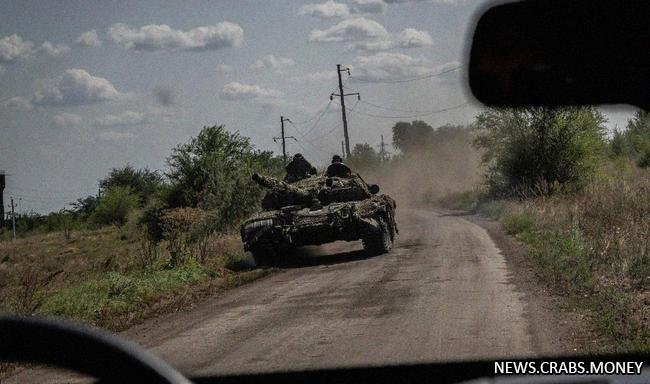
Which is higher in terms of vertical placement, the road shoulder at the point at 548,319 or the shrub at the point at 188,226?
the shrub at the point at 188,226

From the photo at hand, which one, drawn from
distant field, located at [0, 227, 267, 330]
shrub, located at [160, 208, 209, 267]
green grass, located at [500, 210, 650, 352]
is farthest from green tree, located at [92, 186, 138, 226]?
green grass, located at [500, 210, 650, 352]

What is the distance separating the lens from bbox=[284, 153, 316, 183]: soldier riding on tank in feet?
72.1

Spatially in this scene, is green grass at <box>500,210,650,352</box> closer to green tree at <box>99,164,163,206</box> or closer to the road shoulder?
the road shoulder

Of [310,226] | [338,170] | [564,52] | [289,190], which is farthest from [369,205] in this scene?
[564,52]

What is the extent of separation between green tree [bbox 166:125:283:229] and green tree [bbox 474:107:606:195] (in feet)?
31.0

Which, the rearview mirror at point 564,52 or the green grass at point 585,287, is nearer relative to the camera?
the rearview mirror at point 564,52

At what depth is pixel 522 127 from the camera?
34125mm

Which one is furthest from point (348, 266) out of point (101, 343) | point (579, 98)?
point (101, 343)

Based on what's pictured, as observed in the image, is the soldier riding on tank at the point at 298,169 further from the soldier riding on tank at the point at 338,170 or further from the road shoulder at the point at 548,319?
the road shoulder at the point at 548,319

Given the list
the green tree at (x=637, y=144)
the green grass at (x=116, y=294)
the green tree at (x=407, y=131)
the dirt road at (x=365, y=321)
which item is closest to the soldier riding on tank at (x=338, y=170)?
the dirt road at (x=365, y=321)

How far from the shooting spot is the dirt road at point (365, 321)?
7738 mm

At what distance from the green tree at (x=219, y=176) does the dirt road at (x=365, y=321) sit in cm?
1245

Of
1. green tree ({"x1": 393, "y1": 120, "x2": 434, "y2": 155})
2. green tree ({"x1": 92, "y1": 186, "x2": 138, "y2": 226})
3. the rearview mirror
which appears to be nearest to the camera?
the rearview mirror

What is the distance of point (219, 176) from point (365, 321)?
69.4 feet
